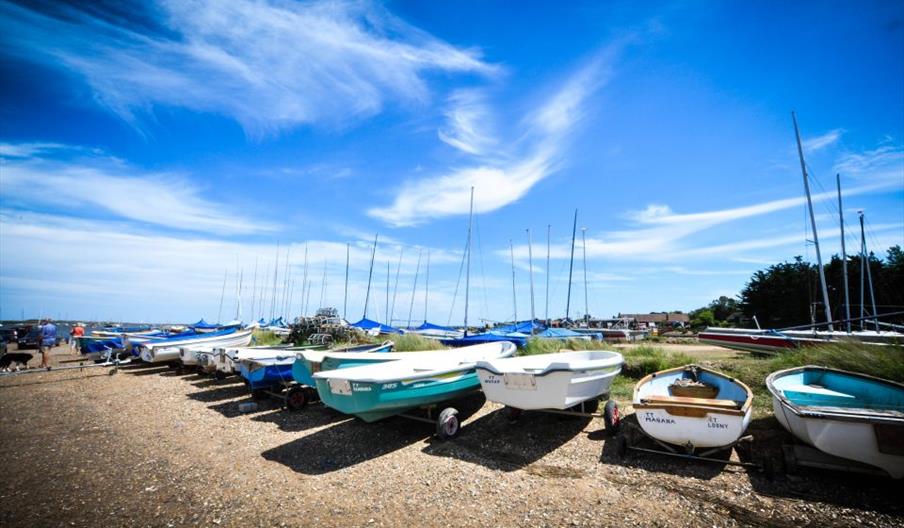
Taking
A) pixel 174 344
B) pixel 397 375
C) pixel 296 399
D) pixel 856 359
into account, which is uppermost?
pixel 856 359

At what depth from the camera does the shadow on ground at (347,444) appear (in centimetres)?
656

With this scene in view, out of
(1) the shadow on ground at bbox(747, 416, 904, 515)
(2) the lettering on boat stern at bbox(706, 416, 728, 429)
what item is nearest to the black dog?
(2) the lettering on boat stern at bbox(706, 416, 728, 429)

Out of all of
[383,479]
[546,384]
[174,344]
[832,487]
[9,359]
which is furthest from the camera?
[9,359]

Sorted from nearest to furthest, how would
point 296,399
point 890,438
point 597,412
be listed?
point 890,438
point 597,412
point 296,399

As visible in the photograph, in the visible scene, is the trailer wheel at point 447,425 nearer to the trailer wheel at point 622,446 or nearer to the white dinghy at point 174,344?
the trailer wheel at point 622,446

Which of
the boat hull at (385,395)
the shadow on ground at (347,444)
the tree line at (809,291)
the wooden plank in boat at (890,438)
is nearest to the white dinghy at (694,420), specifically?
the wooden plank in boat at (890,438)

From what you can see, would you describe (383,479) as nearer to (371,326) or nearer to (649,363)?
(649,363)

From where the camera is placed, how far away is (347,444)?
7.45 m

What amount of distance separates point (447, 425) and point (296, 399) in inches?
190

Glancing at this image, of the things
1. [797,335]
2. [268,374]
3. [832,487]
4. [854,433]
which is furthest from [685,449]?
[797,335]

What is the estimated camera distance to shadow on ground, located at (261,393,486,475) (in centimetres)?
656

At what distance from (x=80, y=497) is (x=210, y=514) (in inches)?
86.9

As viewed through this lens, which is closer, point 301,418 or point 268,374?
point 301,418

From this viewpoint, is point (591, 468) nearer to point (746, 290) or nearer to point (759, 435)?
point (759, 435)
